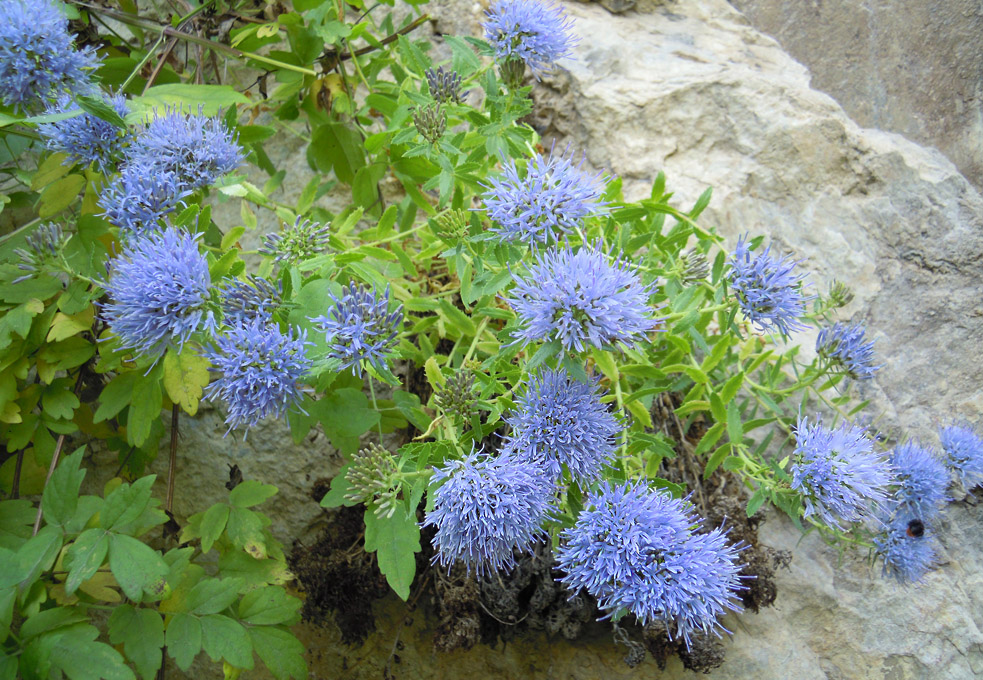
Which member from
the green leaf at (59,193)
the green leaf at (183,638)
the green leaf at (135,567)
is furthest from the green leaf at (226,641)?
the green leaf at (59,193)

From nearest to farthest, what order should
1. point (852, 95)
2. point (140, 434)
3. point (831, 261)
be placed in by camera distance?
1. point (140, 434)
2. point (831, 261)
3. point (852, 95)

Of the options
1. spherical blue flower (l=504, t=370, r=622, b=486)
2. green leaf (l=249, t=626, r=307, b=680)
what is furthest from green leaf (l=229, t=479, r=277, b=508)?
spherical blue flower (l=504, t=370, r=622, b=486)

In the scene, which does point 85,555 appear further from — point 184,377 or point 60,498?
point 184,377

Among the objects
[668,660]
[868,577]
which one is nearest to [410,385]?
[668,660]

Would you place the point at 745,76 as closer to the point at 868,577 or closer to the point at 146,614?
the point at 868,577

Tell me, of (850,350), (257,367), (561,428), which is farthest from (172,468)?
(850,350)
